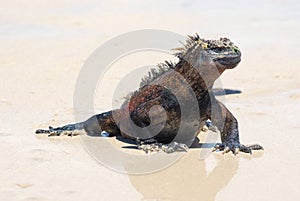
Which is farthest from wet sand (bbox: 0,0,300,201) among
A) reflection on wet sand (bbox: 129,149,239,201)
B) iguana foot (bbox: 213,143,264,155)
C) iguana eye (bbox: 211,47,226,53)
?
iguana eye (bbox: 211,47,226,53)

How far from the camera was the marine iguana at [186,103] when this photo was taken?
23.8ft

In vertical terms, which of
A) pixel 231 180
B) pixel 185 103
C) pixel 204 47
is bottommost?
pixel 231 180

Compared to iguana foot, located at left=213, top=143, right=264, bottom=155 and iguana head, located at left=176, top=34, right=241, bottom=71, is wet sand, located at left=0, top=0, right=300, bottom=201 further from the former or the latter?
iguana head, located at left=176, top=34, right=241, bottom=71

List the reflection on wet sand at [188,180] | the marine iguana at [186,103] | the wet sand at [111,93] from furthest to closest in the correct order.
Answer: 1. the marine iguana at [186,103]
2. the wet sand at [111,93]
3. the reflection on wet sand at [188,180]

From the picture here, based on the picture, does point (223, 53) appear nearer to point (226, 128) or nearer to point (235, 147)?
point (226, 128)

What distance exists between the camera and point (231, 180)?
6.38m

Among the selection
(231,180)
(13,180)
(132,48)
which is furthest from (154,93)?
(132,48)

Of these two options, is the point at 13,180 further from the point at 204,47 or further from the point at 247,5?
the point at 247,5

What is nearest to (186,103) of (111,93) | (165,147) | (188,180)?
(165,147)

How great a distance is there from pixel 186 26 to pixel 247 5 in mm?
4219

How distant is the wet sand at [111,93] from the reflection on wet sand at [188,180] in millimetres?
12

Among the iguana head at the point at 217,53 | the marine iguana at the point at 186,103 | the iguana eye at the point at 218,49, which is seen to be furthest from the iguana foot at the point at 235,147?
the iguana eye at the point at 218,49

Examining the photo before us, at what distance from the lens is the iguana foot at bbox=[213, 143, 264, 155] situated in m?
7.28

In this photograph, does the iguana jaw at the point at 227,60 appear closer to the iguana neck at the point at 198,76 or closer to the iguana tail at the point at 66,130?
the iguana neck at the point at 198,76
